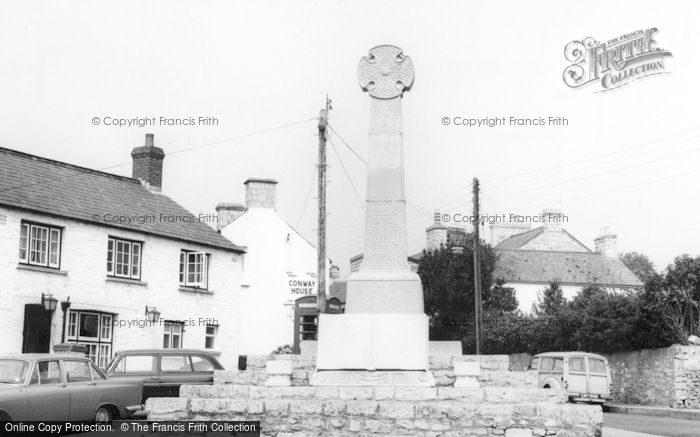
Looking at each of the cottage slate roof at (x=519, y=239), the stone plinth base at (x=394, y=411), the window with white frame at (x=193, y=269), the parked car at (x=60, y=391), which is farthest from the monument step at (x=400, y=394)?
the cottage slate roof at (x=519, y=239)

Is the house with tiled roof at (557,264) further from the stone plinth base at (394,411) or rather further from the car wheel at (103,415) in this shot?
the stone plinth base at (394,411)

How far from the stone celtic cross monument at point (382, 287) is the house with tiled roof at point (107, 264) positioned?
41.0 ft

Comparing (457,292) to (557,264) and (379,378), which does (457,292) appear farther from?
(379,378)

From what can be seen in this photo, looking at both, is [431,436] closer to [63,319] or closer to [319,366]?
[319,366]

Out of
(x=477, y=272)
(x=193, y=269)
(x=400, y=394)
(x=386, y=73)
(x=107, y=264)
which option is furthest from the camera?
(x=477, y=272)

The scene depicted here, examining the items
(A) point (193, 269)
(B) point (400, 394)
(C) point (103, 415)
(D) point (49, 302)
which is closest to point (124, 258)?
(A) point (193, 269)

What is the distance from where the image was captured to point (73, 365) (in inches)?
547

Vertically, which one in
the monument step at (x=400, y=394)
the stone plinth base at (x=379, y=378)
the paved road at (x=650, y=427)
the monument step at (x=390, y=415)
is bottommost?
the paved road at (x=650, y=427)

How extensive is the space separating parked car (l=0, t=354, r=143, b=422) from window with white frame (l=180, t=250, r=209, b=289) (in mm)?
14249

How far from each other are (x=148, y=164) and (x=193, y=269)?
5136mm

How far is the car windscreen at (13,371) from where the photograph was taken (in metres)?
12.7

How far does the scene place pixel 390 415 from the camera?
11.4 metres

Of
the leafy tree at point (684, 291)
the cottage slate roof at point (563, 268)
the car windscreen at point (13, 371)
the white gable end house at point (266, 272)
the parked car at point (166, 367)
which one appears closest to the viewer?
the car windscreen at point (13, 371)

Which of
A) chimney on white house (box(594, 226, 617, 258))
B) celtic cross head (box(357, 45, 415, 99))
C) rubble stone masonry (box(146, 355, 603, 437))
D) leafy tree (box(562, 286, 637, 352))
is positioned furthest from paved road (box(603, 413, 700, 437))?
chimney on white house (box(594, 226, 617, 258))
